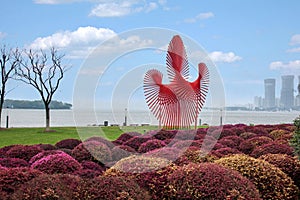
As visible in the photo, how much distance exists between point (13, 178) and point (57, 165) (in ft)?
3.57

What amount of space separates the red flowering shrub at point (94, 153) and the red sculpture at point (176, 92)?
2.88 meters

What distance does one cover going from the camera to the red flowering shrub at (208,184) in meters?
5.54

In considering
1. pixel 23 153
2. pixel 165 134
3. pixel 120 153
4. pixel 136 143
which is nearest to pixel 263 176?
pixel 120 153

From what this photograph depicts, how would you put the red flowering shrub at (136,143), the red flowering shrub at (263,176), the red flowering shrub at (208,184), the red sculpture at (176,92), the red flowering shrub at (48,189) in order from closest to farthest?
1. the red flowering shrub at (48,189)
2. the red flowering shrub at (208,184)
3. the red flowering shrub at (263,176)
4. the red flowering shrub at (136,143)
5. the red sculpture at (176,92)

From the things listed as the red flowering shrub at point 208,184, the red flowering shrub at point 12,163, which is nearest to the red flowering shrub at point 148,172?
the red flowering shrub at point 208,184

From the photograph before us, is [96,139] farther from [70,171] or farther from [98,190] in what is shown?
[98,190]

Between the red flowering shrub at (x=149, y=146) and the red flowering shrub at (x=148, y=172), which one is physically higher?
the red flowering shrub at (x=149, y=146)

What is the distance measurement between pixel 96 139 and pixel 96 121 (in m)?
0.78

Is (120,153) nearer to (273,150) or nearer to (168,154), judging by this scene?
(168,154)

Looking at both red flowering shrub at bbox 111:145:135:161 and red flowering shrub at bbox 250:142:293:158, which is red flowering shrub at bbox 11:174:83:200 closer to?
red flowering shrub at bbox 111:145:135:161

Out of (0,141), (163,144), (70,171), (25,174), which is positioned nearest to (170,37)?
(163,144)

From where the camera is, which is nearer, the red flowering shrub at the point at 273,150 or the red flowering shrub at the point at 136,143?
the red flowering shrub at the point at 273,150

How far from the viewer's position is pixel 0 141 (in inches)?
784

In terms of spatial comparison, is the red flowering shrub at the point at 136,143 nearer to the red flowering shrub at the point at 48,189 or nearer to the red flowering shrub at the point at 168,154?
the red flowering shrub at the point at 168,154
